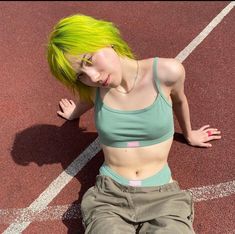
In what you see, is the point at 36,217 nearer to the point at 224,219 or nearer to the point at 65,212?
the point at 65,212

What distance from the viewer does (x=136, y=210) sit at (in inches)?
128

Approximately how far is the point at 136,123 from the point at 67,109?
1.40 metres

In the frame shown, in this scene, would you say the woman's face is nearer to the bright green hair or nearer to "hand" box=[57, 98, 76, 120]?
the bright green hair

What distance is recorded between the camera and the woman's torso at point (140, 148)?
127 inches

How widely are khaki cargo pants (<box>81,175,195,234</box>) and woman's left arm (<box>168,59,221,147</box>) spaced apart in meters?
0.65

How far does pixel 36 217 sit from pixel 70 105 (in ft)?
4.33

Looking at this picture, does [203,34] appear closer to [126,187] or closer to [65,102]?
[65,102]

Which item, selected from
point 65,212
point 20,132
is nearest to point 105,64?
point 65,212

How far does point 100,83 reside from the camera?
297cm

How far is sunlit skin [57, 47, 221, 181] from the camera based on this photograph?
2.92 m

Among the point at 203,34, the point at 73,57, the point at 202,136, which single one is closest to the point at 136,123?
the point at 73,57

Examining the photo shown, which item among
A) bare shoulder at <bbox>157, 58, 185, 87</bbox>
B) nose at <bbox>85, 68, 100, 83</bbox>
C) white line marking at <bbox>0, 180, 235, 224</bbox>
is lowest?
white line marking at <bbox>0, 180, 235, 224</bbox>

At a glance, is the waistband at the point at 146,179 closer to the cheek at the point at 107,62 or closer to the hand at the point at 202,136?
the hand at the point at 202,136

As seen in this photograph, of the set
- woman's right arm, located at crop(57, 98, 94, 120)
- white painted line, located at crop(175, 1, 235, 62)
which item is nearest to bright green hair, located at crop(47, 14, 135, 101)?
woman's right arm, located at crop(57, 98, 94, 120)
